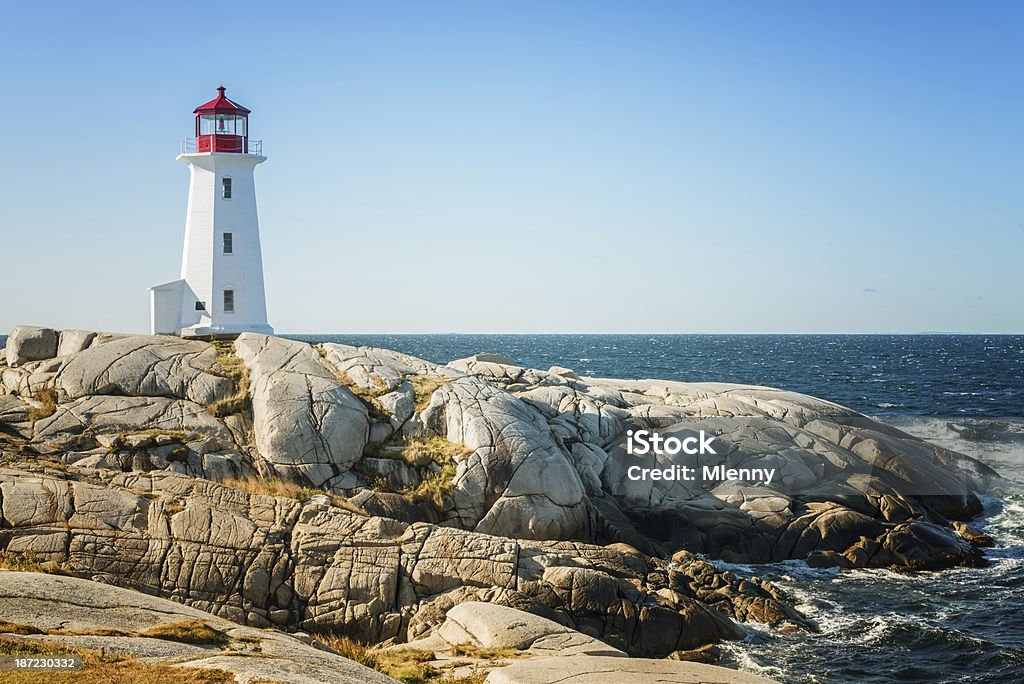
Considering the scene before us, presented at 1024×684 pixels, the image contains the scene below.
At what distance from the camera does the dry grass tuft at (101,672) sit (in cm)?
955

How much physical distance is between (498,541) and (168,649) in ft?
31.6

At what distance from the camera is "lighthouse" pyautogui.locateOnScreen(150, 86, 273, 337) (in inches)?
1460

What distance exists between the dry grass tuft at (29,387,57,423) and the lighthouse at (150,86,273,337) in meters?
12.8

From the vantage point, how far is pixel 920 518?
99.3 feet

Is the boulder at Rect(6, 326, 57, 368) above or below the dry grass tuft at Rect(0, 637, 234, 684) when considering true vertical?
above

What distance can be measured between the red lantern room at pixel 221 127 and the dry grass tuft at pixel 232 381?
12941 millimetres

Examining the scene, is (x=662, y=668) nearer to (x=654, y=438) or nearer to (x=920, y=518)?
(x=654, y=438)

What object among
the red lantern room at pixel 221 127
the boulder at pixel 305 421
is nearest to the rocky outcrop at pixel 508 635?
the boulder at pixel 305 421

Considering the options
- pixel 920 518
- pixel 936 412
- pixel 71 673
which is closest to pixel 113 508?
pixel 71 673

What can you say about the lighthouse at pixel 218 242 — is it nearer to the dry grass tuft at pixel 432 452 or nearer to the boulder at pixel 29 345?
the boulder at pixel 29 345

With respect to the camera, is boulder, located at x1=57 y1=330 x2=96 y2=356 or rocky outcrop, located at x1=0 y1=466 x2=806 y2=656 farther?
boulder, located at x1=57 y1=330 x2=96 y2=356

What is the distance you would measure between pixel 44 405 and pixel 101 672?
15.7 metres

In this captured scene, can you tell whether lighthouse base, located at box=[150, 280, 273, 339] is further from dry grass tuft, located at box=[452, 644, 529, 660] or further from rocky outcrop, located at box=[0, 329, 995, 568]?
dry grass tuft, located at box=[452, 644, 529, 660]

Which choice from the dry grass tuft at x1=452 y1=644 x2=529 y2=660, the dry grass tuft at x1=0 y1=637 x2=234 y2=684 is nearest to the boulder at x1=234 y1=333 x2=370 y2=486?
the dry grass tuft at x1=452 y1=644 x2=529 y2=660
